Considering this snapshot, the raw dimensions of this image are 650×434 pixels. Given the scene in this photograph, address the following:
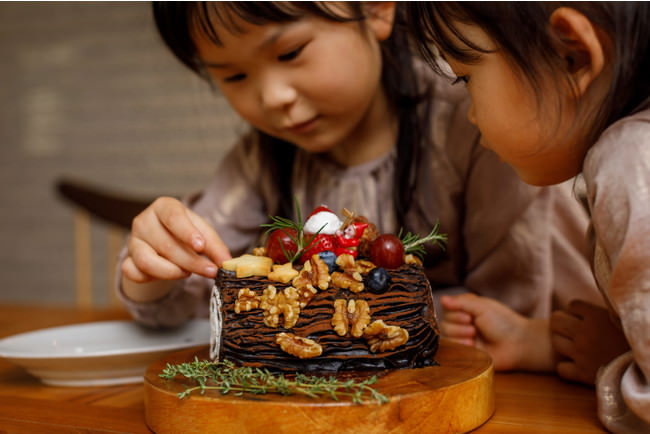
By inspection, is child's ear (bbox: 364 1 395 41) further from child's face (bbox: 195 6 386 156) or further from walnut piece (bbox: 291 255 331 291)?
walnut piece (bbox: 291 255 331 291)

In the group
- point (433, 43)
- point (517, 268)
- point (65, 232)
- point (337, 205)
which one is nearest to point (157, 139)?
point (65, 232)

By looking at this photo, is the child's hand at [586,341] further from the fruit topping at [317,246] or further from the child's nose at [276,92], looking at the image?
the child's nose at [276,92]

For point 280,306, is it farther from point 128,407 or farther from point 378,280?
point 128,407

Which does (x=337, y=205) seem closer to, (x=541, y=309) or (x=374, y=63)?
(x=374, y=63)

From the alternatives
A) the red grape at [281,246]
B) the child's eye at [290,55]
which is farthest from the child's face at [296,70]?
the red grape at [281,246]

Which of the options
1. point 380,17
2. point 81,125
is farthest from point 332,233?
point 81,125
